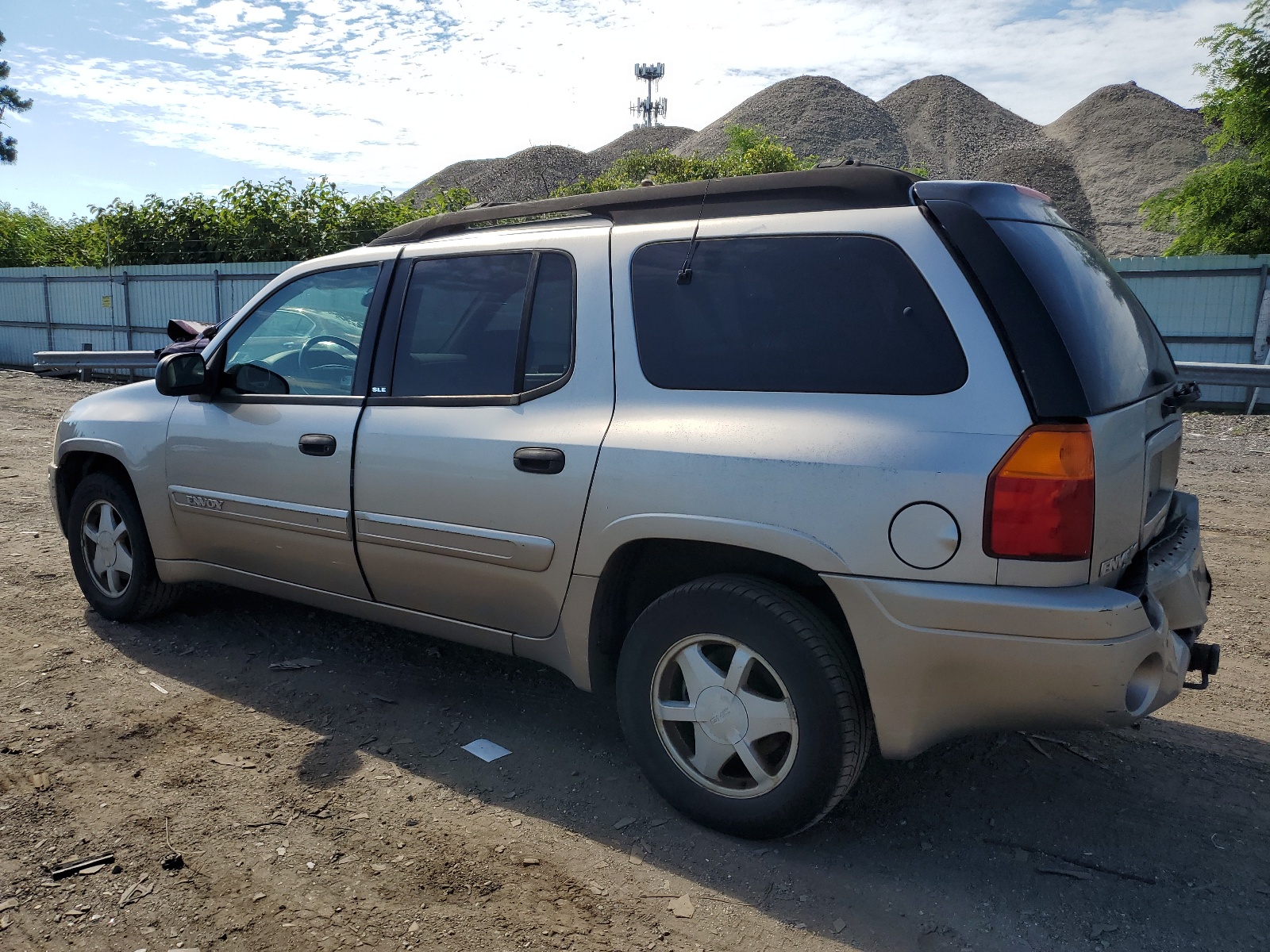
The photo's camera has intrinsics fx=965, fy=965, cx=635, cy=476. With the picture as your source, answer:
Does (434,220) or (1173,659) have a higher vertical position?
(434,220)

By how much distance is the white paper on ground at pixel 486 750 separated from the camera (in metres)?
3.44

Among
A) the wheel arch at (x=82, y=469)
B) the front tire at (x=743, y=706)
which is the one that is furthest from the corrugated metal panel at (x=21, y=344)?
the front tire at (x=743, y=706)

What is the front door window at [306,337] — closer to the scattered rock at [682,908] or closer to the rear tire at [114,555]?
the rear tire at [114,555]

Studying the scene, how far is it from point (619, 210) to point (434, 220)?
0.94 metres

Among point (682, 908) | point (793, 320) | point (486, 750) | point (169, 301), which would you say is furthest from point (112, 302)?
point (682, 908)

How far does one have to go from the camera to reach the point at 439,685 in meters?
4.07

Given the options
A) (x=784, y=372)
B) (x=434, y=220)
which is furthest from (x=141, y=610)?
(x=784, y=372)

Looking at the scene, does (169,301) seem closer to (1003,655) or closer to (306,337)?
(306,337)

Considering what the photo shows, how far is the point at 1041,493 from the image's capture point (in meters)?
2.37

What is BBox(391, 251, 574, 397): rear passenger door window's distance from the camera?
3.27 meters

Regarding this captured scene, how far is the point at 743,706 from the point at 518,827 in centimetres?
83

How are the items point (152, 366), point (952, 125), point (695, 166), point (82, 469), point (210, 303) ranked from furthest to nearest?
point (952, 125) < point (695, 166) < point (210, 303) < point (152, 366) < point (82, 469)

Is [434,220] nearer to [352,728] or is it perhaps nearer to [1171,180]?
[352,728]

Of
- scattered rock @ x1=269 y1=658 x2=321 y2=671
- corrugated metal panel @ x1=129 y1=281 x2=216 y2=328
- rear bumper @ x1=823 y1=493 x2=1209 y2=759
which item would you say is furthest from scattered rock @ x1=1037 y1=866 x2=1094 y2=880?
corrugated metal panel @ x1=129 y1=281 x2=216 y2=328
